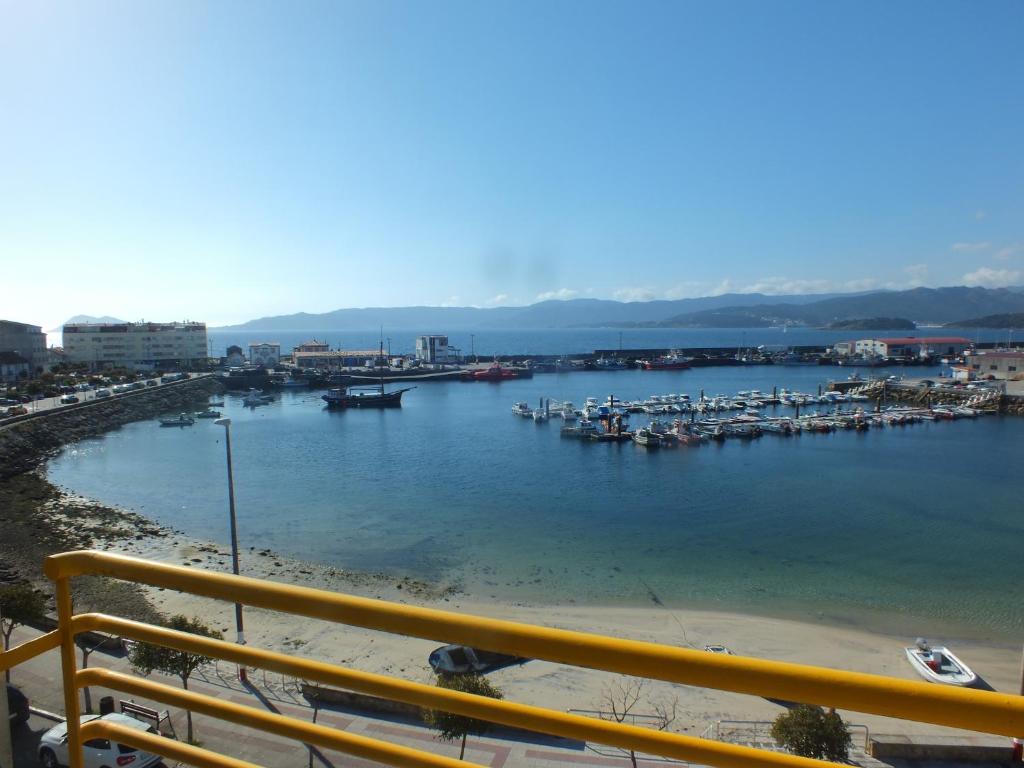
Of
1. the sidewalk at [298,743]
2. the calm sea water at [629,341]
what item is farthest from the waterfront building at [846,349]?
the sidewalk at [298,743]

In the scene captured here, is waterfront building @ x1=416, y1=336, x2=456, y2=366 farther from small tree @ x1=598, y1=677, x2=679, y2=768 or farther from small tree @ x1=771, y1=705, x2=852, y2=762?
small tree @ x1=771, y1=705, x2=852, y2=762

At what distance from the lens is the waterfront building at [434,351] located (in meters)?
54.6

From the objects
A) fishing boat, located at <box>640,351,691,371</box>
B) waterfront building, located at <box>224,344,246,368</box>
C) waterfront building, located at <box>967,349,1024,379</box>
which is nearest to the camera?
waterfront building, located at <box>967,349,1024,379</box>

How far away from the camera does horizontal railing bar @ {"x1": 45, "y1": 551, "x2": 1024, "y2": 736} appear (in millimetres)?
482

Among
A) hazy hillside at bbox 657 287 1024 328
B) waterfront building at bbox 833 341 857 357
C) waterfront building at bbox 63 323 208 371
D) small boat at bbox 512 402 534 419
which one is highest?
hazy hillside at bbox 657 287 1024 328

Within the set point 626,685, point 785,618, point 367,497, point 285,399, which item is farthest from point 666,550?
point 285,399

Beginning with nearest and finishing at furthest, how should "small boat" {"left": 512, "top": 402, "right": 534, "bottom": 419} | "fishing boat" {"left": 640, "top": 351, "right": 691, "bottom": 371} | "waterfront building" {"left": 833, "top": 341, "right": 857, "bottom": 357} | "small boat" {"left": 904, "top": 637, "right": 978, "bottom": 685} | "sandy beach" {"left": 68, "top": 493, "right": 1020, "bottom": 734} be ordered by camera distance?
"sandy beach" {"left": 68, "top": 493, "right": 1020, "bottom": 734} < "small boat" {"left": 904, "top": 637, "right": 978, "bottom": 685} < "small boat" {"left": 512, "top": 402, "right": 534, "bottom": 419} < "fishing boat" {"left": 640, "top": 351, "right": 691, "bottom": 371} < "waterfront building" {"left": 833, "top": 341, "right": 857, "bottom": 357}

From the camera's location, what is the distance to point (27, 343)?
125 ft

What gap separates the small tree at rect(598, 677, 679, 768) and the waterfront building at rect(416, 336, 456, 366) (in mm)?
48361

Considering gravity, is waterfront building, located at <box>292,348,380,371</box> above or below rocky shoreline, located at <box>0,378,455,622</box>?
above

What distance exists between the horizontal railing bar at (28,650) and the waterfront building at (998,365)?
138 feet

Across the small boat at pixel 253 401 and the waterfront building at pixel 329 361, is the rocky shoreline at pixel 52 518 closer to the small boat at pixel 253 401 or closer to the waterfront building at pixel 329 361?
the small boat at pixel 253 401

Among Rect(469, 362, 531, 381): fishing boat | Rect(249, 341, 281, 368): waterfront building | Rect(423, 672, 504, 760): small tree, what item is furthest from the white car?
Rect(249, 341, 281, 368): waterfront building

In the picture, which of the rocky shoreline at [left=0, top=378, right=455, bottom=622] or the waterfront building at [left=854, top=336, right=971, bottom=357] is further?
the waterfront building at [left=854, top=336, right=971, bottom=357]
